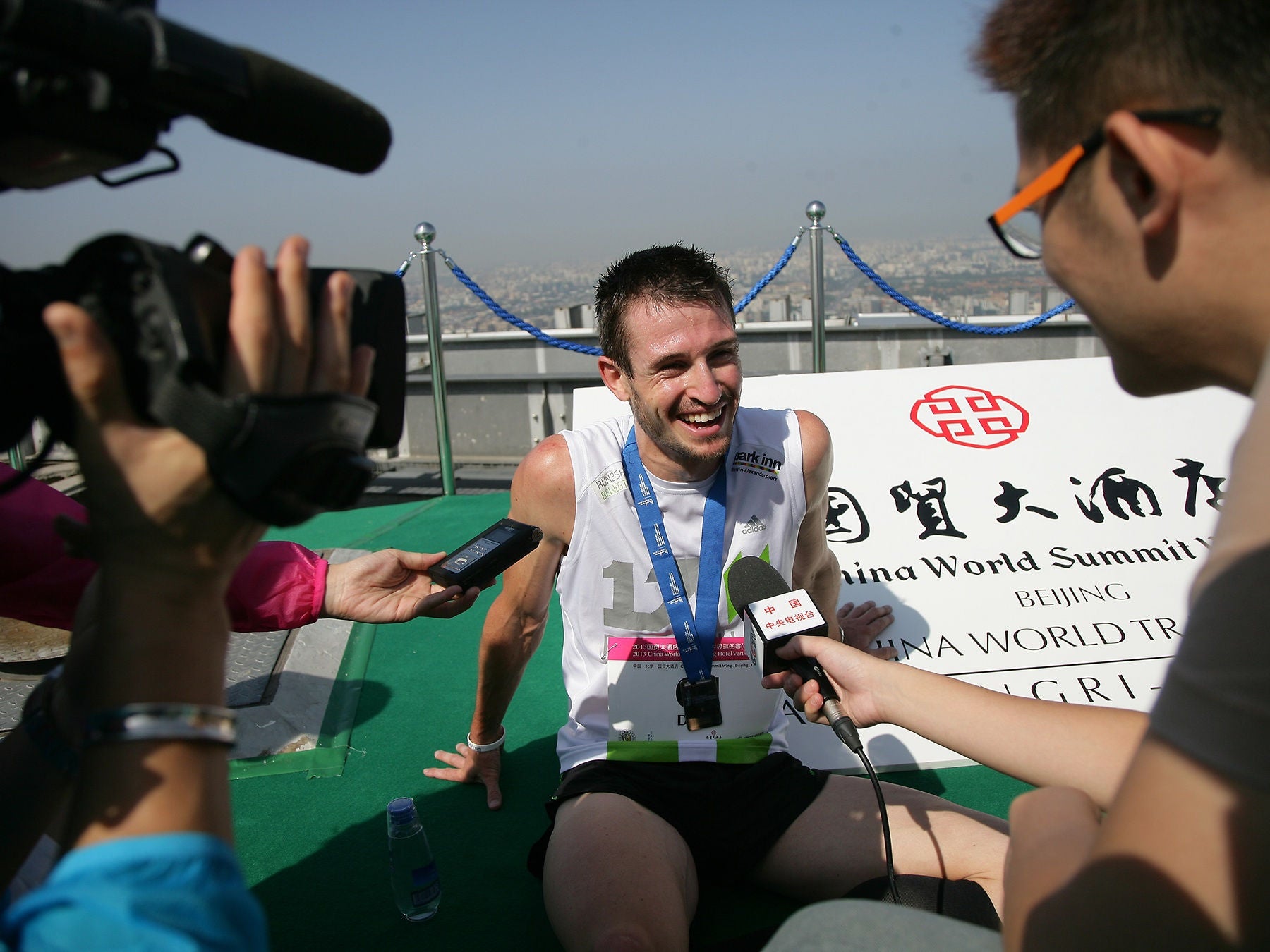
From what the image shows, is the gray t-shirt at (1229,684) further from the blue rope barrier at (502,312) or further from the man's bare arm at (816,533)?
the blue rope barrier at (502,312)

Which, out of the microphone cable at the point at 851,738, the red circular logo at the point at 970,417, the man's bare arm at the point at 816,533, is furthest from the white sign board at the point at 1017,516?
the microphone cable at the point at 851,738

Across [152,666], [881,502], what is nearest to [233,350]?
[152,666]

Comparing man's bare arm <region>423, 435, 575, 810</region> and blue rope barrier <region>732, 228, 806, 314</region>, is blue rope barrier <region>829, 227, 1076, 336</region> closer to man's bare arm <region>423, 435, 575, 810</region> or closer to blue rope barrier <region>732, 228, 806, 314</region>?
blue rope barrier <region>732, 228, 806, 314</region>

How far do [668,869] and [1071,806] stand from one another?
1.12 m

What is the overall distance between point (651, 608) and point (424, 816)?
3.60ft

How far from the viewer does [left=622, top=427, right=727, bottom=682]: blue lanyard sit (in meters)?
2.38

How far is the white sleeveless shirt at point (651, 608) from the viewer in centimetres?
240

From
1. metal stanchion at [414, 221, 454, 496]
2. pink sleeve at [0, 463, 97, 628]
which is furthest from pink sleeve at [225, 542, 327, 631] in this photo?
metal stanchion at [414, 221, 454, 496]

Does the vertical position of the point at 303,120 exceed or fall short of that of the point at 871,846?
it exceeds it

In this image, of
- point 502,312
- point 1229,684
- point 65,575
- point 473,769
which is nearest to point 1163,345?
point 1229,684

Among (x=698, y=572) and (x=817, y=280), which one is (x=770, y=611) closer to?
(x=698, y=572)

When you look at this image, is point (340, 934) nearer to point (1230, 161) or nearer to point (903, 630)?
point (903, 630)

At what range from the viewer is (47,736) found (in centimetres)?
143

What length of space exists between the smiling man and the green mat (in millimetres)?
143
